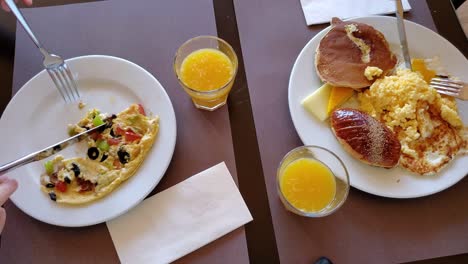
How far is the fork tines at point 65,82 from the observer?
1.26 m

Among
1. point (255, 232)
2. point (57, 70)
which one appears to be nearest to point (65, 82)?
point (57, 70)

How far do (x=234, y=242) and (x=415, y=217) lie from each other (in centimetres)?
59

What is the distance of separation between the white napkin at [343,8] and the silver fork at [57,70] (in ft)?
3.03

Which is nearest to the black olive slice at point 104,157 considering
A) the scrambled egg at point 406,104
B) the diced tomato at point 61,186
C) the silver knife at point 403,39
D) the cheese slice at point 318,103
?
the diced tomato at point 61,186

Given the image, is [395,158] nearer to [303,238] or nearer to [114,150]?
[303,238]

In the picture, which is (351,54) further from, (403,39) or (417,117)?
(417,117)

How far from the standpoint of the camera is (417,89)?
4.11ft

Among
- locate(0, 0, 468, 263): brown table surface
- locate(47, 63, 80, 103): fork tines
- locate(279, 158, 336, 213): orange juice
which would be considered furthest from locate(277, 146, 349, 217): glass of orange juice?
locate(47, 63, 80, 103): fork tines

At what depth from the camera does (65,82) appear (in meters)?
1.29

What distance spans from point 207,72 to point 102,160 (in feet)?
1.50

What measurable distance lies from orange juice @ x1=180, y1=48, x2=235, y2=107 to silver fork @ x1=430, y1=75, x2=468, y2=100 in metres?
0.71

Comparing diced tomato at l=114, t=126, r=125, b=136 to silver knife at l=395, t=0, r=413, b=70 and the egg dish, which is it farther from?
silver knife at l=395, t=0, r=413, b=70

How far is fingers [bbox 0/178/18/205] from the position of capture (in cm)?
105

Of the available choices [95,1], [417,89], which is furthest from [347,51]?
[95,1]
